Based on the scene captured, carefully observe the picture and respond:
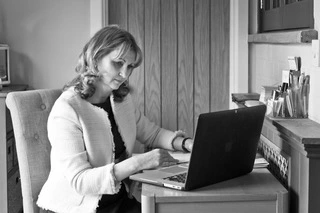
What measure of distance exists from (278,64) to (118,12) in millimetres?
1561

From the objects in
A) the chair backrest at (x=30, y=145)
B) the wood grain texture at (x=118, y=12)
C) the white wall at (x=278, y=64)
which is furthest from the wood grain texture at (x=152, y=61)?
the chair backrest at (x=30, y=145)

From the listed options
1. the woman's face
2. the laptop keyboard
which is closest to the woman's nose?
the woman's face

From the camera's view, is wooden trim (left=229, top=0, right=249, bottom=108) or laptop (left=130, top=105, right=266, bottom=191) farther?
wooden trim (left=229, top=0, right=249, bottom=108)

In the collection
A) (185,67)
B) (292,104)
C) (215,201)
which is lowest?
(215,201)

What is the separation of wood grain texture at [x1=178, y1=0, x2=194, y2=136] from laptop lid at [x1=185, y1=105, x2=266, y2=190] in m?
2.13

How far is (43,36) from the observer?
451cm

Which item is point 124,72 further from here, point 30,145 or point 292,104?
point 292,104

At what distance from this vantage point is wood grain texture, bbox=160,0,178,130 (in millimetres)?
4504

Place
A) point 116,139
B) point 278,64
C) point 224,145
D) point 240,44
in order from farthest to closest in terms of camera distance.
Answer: point 240,44 → point 278,64 → point 116,139 → point 224,145

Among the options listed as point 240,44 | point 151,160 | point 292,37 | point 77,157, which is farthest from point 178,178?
point 240,44

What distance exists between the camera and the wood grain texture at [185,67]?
451 centimetres

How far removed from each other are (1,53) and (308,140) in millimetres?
2790

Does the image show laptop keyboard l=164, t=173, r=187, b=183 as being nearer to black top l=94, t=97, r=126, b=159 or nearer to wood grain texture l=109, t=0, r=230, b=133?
black top l=94, t=97, r=126, b=159

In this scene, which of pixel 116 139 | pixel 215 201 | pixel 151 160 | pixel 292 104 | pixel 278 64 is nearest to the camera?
pixel 215 201
